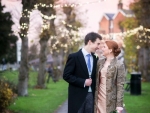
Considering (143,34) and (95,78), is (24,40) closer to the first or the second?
(95,78)

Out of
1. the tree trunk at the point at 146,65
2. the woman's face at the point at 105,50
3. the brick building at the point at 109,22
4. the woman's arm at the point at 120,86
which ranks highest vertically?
the brick building at the point at 109,22

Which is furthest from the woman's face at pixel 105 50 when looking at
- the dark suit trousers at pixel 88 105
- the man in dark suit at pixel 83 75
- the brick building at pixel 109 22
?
the brick building at pixel 109 22

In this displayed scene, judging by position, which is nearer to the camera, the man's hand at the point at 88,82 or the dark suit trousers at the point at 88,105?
the man's hand at the point at 88,82

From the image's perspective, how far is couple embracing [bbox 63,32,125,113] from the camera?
671 centimetres

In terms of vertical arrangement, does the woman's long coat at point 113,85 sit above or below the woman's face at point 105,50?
below

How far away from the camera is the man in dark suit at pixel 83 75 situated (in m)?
6.71

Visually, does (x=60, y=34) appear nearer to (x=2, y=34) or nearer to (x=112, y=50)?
(x=2, y=34)

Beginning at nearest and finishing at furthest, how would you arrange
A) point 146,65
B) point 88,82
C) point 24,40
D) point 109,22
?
point 88,82
point 24,40
point 146,65
point 109,22

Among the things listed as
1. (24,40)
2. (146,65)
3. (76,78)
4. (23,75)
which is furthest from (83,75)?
(146,65)

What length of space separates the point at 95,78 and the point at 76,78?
336 millimetres

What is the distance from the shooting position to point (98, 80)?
6.77m

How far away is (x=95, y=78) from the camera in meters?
6.82

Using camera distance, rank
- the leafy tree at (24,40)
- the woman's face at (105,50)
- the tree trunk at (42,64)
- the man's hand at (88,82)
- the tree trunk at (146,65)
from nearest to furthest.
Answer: the man's hand at (88,82) → the woman's face at (105,50) → the leafy tree at (24,40) → the tree trunk at (42,64) → the tree trunk at (146,65)

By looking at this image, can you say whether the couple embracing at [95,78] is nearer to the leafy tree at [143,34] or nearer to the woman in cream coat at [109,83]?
the woman in cream coat at [109,83]
